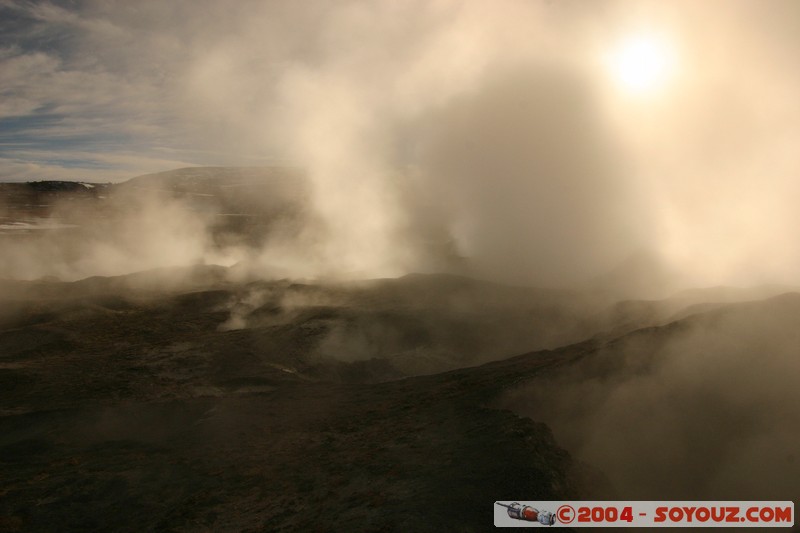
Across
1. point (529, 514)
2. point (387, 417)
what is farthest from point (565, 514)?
point (387, 417)

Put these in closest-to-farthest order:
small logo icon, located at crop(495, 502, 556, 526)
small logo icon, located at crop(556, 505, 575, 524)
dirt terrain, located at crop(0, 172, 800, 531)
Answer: small logo icon, located at crop(495, 502, 556, 526) < small logo icon, located at crop(556, 505, 575, 524) < dirt terrain, located at crop(0, 172, 800, 531)

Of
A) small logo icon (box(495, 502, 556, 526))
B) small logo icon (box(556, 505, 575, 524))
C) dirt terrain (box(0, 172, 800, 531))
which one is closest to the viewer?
small logo icon (box(495, 502, 556, 526))

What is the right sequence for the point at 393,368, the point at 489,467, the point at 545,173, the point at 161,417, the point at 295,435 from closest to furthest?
the point at 489,467, the point at 295,435, the point at 161,417, the point at 393,368, the point at 545,173

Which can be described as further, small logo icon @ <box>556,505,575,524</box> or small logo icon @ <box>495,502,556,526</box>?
small logo icon @ <box>556,505,575,524</box>

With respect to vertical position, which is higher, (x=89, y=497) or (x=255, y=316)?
(x=255, y=316)

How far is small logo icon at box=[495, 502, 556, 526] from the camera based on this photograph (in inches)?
231

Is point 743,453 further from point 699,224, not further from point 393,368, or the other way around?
point 699,224

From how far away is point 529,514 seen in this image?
591 cm

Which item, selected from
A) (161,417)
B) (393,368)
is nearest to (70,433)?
(161,417)

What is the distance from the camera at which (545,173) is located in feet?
99.7

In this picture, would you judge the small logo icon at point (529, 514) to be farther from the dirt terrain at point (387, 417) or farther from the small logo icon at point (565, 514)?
the dirt terrain at point (387, 417)

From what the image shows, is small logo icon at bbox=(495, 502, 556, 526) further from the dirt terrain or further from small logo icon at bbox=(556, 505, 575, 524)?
the dirt terrain

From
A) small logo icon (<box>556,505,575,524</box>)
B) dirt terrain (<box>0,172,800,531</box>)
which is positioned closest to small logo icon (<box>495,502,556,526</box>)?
small logo icon (<box>556,505,575,524</box>)

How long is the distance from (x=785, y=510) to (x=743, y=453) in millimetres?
1244
